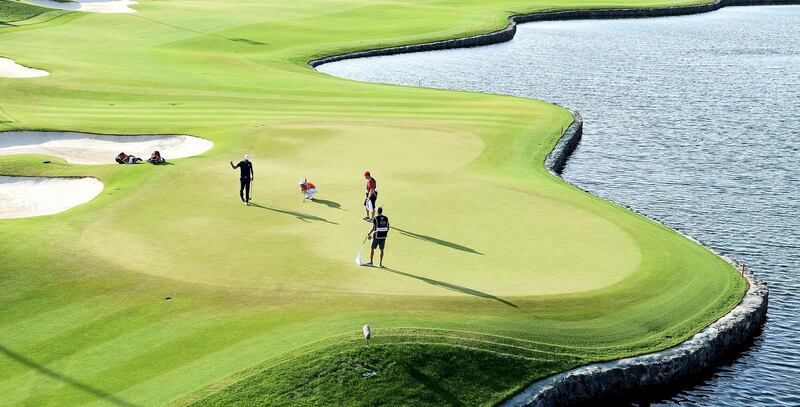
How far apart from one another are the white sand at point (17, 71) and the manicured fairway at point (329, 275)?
1580 centimetres

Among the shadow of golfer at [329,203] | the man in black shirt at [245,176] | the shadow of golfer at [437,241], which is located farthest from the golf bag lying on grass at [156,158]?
the shadow of golfer at [437,241]

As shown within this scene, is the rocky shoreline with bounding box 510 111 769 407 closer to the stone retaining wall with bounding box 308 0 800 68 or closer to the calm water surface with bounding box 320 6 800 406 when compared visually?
the calm water surface with bounding box 320 6 800 406

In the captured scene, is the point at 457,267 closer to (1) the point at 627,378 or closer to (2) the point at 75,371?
(1) the point at 627,378

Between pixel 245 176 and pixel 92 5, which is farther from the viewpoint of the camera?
pixel 92 5

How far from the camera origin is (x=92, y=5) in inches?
4456

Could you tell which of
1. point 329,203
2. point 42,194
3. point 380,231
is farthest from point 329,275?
point 42,194

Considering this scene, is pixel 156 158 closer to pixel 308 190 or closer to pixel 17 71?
pixel 308 190

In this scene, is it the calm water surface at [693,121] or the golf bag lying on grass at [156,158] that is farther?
the golf bag lying on grass at [156,158]

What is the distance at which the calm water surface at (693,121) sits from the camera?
31359 mm

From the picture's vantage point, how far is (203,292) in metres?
26.9

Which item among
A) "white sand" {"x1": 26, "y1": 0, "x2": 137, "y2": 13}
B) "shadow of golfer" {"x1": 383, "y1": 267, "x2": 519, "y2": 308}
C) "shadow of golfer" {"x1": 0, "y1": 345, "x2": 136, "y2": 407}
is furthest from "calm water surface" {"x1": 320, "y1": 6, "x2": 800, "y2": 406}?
"white sand" {"x1": 26, "y1": 0, "x2": 137, "y2": 13}

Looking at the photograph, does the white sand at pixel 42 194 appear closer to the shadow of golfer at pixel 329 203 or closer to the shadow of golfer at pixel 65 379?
the shadow of golfer at pixel 329 203

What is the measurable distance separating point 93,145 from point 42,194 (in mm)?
9078

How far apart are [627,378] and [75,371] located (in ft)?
44.8
